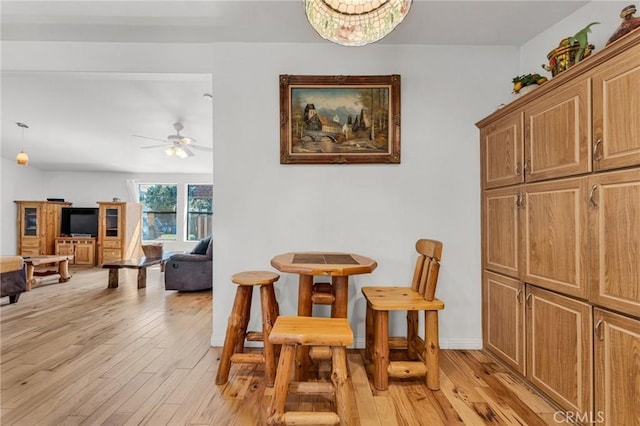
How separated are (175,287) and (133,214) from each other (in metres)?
3.85

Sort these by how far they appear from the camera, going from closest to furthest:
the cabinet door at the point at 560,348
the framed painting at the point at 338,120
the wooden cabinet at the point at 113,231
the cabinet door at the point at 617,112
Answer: the cabinet door at the point at 617,112, the cabinet door at the point at 560,348, the framed painting at the point at 338,120, the wooden cabinet at the point at 113,231

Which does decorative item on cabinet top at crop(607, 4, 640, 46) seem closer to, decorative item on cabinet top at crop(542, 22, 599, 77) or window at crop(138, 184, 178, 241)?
decorative item on cabinet top at crop(542, 22, 599, 77)

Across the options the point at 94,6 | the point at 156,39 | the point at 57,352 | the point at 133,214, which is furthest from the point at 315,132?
the point at 133,214

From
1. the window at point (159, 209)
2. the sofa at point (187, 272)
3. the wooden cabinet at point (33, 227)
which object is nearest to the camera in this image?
the sofa at point (187, 272)

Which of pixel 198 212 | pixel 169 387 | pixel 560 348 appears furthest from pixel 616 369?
pixel 198 212

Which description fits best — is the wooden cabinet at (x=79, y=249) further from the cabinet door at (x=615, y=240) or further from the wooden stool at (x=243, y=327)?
the cabinet door at (x=615, y=240)

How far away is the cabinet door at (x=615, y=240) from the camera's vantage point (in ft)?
4.10

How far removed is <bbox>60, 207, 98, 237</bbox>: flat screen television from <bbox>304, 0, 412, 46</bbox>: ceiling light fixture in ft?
25.0

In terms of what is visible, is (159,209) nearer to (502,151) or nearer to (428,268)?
(428,268)

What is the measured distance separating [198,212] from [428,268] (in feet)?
23.0

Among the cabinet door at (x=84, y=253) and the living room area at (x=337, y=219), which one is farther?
the cabinet door at (x=84, y=253)

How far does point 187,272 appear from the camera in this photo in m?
4.27

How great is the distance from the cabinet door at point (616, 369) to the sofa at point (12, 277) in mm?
5427

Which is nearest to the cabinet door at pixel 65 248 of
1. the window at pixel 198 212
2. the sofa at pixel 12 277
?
the window at pixel 198 212
